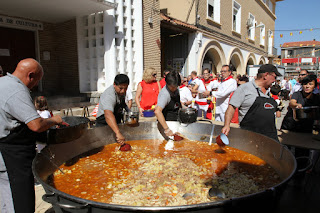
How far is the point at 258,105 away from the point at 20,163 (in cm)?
288

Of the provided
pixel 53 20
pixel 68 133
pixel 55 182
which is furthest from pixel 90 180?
pixel 53 20

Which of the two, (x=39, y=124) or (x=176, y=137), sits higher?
(x=39, y=124)

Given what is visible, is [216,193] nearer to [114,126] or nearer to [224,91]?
[114,126]

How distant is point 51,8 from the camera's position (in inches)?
283

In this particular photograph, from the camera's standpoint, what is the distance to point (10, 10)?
23.7ft

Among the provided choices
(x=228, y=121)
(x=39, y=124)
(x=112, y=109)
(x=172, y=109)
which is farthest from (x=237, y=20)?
(x=39, y=124)

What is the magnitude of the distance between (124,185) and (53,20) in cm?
835

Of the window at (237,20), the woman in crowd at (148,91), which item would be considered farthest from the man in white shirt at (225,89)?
the window at (237,20)

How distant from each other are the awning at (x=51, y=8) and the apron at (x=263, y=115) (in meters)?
5.62

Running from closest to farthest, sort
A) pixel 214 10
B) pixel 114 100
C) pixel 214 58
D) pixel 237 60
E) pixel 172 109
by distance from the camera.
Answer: pixel 114 100 → pixel 172 109 → pixel 214 10 → pixel 214 58 → pixel 237 60

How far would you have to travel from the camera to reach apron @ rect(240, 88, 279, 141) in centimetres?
308

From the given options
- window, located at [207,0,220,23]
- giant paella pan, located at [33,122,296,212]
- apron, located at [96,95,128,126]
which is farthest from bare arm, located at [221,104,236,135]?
window, located at [207,0,220,23]

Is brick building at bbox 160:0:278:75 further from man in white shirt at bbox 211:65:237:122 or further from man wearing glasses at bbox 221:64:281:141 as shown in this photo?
man wearing glasses at bbox 221:64:281:141

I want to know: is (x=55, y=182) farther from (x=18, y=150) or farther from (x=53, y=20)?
→ (x=53, y=20)
